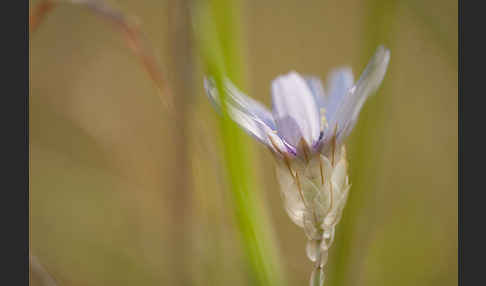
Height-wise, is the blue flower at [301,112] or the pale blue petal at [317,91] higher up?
the pale blue petal at [317,91]

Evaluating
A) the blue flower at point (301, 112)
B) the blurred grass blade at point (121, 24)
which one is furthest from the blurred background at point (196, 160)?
the blue flower at point (301, 112)

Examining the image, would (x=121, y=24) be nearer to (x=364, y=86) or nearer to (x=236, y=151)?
(x=236, y=151)

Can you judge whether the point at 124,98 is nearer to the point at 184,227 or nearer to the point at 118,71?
the point at 118,71

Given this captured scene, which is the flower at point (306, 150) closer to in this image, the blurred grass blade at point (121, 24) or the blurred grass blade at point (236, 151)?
the blurred grass blade at point (236, 151)

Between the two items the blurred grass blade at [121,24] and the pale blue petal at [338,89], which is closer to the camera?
the pale blue petal at [338,89]

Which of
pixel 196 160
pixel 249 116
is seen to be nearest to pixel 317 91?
pixel 249 116

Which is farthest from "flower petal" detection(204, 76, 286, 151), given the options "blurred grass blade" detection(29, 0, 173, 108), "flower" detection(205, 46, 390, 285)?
"blurred grass blade" detection(29, 0, 173, 108)

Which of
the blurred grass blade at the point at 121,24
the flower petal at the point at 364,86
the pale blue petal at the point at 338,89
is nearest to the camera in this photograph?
the flower petal at the point at 364,86
